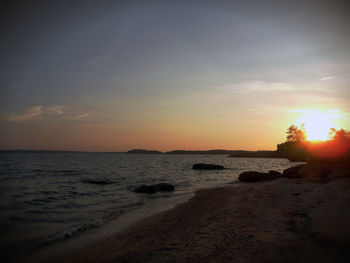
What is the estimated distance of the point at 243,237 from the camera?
6242 mm

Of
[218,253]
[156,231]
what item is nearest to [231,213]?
[156,231]

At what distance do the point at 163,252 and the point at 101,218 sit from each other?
620cm

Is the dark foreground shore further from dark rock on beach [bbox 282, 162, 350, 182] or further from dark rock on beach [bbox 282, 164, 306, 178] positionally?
dark rock on beach [bbox 282, 164, 306, 178]

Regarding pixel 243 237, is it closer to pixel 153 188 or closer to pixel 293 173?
pixel 153 188

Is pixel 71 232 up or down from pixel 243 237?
down

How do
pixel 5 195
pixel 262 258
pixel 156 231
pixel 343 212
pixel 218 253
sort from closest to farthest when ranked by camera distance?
pixel 262 258 < pixel 218 253 < pixel 343 212 < pixel 156 231 < pixel 5 195

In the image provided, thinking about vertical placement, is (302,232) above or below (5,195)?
above

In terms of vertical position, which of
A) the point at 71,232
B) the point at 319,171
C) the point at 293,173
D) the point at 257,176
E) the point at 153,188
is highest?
the point at 319,171

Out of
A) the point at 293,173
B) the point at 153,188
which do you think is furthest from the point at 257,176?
the point at 153,188

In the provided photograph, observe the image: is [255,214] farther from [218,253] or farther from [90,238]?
[90,238]

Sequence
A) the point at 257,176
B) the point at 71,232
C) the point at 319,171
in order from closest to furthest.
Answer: the point at 71,232, the point at 319,171, the point at 257,176

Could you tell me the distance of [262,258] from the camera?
4832 mm

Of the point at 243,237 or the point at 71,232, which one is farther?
the point at 71,232

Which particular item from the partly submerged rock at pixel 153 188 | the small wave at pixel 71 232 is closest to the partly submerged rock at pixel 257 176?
the partly submerged rock at pixel 153 188
